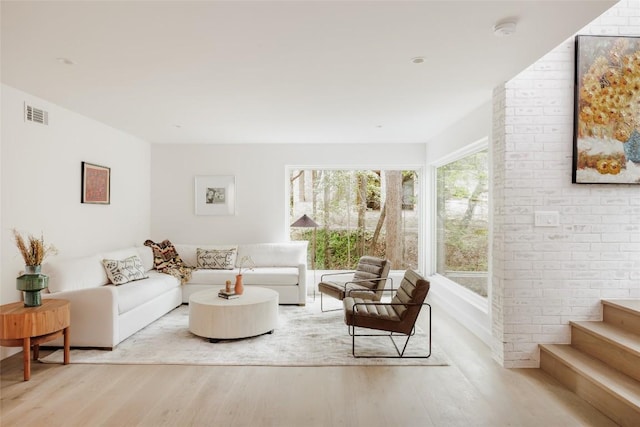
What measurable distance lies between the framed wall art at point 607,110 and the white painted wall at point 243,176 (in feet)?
10.8

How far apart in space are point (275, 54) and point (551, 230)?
2.78 m

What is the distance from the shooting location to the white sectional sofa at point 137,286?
369cm

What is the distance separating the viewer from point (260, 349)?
377 cm

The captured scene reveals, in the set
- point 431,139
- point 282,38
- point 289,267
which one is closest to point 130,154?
point 289,267

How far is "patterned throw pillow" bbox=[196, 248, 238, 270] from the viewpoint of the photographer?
5.88 metres

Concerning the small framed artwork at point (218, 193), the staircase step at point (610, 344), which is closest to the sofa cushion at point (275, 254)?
the small framed artwork at point (218, 193)

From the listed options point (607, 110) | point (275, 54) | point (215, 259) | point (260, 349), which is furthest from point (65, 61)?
point (607, 110)

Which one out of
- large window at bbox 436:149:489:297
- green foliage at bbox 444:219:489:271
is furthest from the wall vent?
green foliage at bbox 444:219:489:271

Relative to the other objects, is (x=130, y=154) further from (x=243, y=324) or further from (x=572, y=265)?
(x=572, y=265)

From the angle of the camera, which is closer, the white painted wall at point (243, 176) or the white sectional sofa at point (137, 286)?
the white sectional sofa at point (137, 286)

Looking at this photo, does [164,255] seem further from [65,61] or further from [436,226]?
[436,226]

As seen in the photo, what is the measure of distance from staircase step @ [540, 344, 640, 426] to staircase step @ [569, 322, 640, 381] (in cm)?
5

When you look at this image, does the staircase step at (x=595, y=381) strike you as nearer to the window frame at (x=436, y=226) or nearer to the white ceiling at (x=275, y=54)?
the window frame at (x=436, y=226)

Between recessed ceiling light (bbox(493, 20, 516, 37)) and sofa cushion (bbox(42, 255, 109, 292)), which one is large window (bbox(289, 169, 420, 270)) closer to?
sofa cushion (bbox(42, 255, 109, 292))
